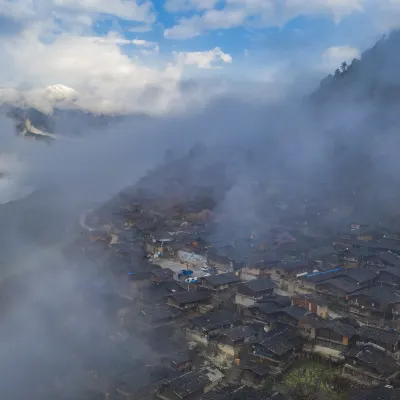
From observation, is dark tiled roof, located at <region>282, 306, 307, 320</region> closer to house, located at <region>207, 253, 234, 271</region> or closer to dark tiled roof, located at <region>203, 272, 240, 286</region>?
dark tiled roof, located at <region>203, 272, 240, 286</region>

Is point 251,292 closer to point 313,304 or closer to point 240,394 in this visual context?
point 313,304

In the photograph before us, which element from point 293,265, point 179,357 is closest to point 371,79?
point 293,265

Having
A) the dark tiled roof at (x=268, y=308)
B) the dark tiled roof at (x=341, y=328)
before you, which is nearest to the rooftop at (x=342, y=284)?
the dark tiled roof at (x=268, y=308)

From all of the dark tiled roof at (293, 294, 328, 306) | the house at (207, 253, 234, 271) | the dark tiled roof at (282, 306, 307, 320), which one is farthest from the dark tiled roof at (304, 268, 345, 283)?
the house at (207, 253, 234, 271)

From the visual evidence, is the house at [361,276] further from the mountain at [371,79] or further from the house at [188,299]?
the mountain at [371,79]

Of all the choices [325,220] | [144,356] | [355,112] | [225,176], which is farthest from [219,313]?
[355,112]

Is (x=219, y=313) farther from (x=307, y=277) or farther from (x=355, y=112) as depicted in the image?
(x=355, y=112)
